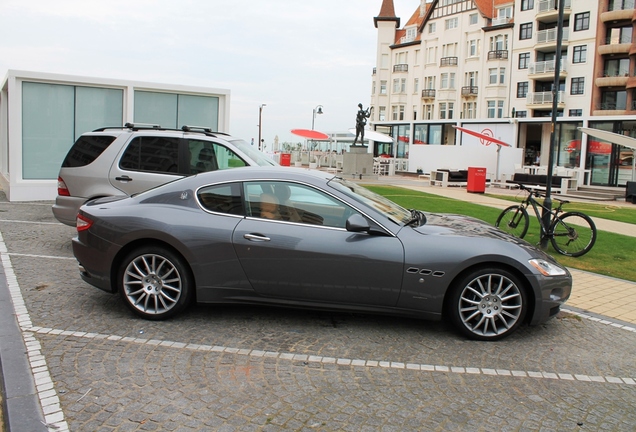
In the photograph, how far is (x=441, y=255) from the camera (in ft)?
17.2

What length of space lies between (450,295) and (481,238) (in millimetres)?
597

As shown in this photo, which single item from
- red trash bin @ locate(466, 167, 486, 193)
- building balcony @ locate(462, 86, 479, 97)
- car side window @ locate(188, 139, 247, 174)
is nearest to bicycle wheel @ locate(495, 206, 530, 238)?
car side window @ locate(188, 139, 247, 174)

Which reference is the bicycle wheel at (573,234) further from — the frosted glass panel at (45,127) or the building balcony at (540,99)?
the building balcony at (540,99)

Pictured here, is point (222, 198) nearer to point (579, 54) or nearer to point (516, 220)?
point (516, 220)

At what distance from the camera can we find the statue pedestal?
35781 millimetres

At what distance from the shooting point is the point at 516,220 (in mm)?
10953


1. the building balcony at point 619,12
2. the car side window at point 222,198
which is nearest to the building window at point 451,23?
the building balcony at point 619,12

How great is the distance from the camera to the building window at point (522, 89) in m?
59.3

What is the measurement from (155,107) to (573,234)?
11.7m

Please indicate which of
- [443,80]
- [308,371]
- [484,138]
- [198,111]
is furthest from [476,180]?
[443,80]

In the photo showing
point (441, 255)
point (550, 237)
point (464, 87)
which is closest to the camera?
point (441, 255)

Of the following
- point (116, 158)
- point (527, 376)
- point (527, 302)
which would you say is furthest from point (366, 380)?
point (116, 158)

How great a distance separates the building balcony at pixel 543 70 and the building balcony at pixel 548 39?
1454mm

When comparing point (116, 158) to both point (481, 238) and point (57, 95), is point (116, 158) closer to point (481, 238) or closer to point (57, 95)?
point (481, 238)
